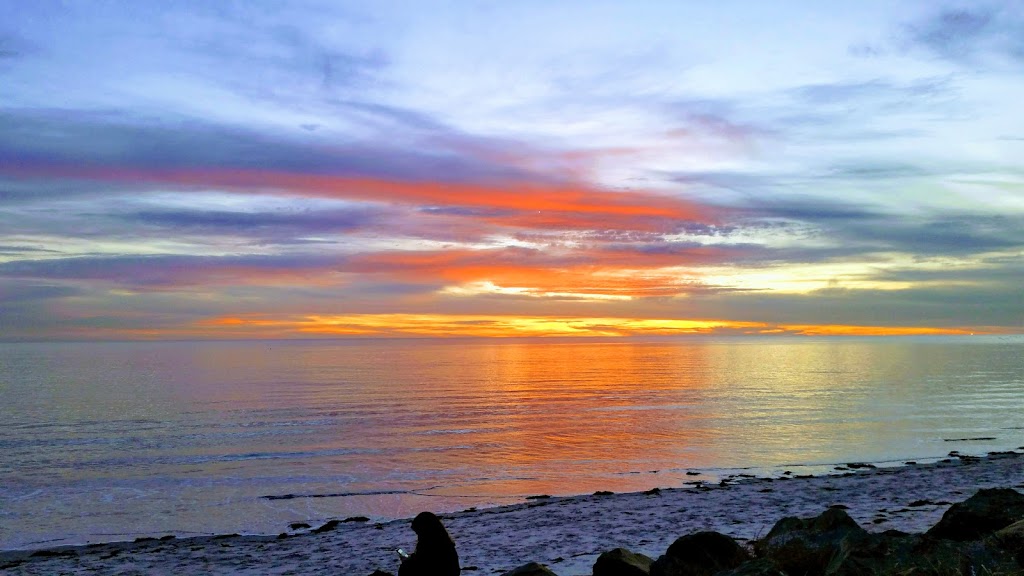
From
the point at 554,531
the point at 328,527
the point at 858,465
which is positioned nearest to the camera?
the point at 554,531

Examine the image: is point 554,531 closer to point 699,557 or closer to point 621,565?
point 621,565

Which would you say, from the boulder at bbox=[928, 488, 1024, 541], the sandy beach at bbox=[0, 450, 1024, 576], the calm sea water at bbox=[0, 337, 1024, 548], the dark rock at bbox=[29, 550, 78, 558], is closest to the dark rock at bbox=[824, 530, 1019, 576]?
the boulder at bbox=[928, 488, 1024, 541]

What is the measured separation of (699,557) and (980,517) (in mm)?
4984

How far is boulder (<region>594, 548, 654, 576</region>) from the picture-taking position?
1064 cm

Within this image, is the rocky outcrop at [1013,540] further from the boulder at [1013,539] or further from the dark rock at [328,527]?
the dark rock at [328,527]

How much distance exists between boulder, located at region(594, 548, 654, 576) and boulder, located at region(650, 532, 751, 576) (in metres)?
0.20

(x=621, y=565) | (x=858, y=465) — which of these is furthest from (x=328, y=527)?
(x=858, y=465)

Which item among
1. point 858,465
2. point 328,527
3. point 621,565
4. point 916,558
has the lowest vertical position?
point 328,527

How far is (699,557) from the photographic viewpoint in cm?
1043

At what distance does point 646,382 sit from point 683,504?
63767 millimetres

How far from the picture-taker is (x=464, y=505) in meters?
24.6

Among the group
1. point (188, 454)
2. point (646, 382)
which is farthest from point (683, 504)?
point (646, 382)

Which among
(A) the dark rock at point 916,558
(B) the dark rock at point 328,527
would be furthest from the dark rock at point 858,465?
(A) the dark rock at point 916,558

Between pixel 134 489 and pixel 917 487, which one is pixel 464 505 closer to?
pixel 134 489
